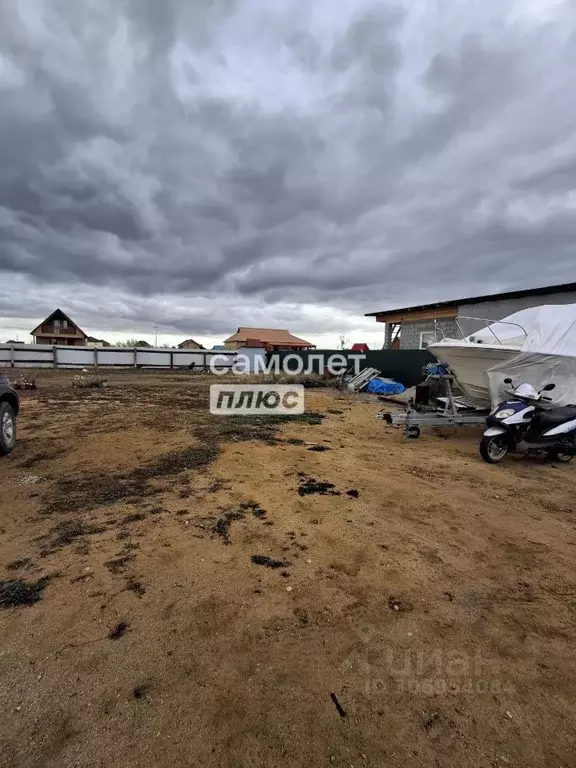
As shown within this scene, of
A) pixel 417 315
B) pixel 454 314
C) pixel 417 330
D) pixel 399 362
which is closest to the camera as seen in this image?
pixel 454 314

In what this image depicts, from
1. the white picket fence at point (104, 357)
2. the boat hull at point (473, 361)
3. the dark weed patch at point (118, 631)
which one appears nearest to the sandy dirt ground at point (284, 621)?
the dark weed patch at point (118, 631)

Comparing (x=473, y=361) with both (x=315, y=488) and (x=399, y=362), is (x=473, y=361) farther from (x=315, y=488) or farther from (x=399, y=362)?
(x=399, y=362)

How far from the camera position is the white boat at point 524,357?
22.1 ft

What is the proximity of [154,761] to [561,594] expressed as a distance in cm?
280

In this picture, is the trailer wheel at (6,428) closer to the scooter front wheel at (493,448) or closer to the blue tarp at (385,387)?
the scooter front wheel at (493,448)

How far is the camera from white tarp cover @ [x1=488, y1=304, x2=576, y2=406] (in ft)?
22.0

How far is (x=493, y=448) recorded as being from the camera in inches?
242

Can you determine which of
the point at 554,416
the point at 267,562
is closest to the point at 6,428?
the point at 267,562

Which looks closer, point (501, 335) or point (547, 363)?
point (547, 363)

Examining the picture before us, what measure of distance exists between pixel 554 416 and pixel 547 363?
4.11ft

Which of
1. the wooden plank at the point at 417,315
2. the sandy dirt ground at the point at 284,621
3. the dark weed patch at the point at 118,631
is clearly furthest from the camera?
the wooden plank at the point at 417,315

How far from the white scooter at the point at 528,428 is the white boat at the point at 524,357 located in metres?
0.71

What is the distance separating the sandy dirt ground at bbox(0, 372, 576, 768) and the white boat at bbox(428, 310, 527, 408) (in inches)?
105

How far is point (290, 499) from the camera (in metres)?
4.36
